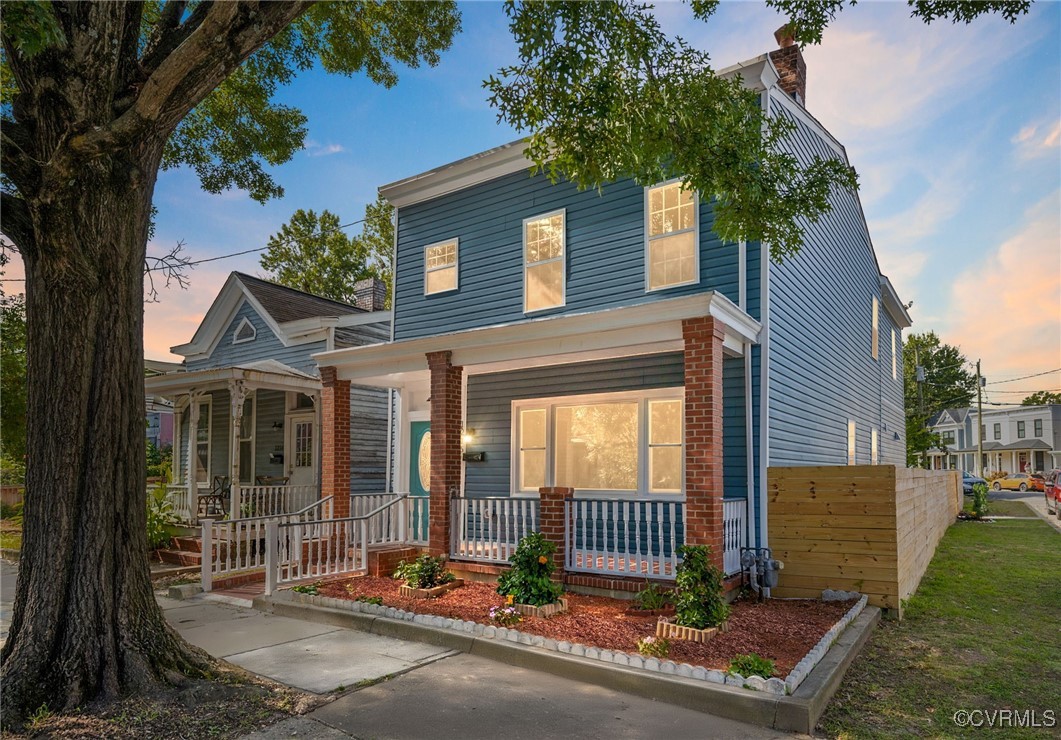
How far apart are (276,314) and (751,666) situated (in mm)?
13205

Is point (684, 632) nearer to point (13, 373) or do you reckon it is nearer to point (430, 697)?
point (430, 697)

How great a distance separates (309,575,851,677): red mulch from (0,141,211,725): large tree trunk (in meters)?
2.98

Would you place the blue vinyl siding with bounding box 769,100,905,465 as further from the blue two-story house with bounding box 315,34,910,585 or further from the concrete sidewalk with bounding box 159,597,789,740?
the concrete sidewalk with bounding box 159,597,789,740

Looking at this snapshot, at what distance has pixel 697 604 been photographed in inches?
240

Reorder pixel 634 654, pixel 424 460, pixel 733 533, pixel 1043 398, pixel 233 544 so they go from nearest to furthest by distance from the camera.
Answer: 1. pixel 634 654
2. pixel 733 533
3. pixel 233 544
4. pixel 424 460
5. pixel 1043 398

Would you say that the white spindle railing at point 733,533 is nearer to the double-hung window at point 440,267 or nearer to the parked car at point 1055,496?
the double-hung window at point 440,267

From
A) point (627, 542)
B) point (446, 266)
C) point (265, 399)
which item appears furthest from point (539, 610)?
point (265, 399)

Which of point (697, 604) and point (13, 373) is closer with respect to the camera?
point (697, 604)

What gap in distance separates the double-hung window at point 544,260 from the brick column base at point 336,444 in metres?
3.35

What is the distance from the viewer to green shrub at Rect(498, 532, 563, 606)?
7035 mm

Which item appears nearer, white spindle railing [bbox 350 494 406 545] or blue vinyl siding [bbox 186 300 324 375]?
white spindle railing [bbox 350 494 406 545]

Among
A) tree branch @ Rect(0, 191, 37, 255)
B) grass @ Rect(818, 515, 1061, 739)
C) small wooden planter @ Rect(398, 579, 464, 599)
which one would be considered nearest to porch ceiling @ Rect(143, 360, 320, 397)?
small wooden planter @ Rect(398, 579, 464, 599)

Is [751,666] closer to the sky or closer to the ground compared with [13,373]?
closer to the ground
